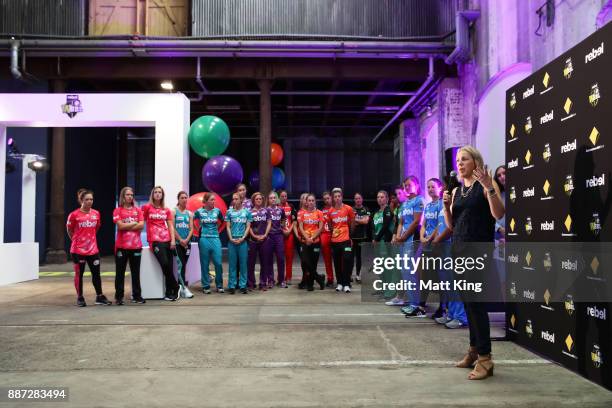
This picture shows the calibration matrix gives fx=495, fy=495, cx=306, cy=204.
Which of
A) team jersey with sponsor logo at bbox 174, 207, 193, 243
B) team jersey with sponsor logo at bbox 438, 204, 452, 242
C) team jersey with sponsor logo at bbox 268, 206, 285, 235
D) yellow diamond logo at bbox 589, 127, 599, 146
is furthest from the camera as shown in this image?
team jersey with sponsor logo at bbox 268, 206, 285, 235

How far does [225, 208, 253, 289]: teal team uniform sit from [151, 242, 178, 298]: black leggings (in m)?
1.09

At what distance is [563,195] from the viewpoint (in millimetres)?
3629

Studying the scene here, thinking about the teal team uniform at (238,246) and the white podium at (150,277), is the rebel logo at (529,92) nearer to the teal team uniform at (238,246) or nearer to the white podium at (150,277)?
the teal team uniform at (238,246)

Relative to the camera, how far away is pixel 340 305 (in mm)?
Result: 7188

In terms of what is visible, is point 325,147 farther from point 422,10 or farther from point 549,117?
point 549,117

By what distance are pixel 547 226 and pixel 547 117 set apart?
86 cm

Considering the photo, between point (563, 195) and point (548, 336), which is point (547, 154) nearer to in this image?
point (563, 195)

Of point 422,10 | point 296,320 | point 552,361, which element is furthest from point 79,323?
point 422,10

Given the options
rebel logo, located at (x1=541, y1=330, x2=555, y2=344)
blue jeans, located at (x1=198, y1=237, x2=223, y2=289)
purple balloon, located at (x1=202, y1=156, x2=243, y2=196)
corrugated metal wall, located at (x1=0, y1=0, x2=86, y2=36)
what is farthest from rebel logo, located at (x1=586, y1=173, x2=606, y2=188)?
corrugated metal wall, located at (x1=0, y1=0, x2=86, y2=36)

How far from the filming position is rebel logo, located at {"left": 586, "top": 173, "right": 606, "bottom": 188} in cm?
310

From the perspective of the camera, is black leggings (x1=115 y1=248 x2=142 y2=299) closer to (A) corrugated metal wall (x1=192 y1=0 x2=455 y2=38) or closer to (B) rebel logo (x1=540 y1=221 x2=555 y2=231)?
(B) rebel logo (x1=540 y1=221 x2=555 y2=231)

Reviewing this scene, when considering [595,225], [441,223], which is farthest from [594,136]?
[441,223]

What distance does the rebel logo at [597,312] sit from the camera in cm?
311

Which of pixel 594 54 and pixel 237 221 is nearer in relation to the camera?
pixel 594 54
